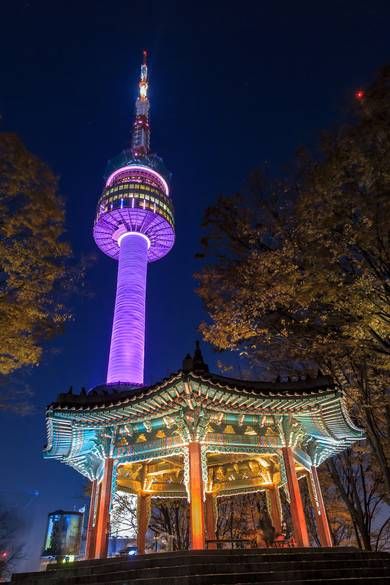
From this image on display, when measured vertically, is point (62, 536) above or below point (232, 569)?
above

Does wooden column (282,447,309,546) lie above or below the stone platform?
above

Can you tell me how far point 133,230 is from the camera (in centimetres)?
4234

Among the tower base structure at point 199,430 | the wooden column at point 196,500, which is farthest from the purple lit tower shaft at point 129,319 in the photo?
the wooden column at point 196,500

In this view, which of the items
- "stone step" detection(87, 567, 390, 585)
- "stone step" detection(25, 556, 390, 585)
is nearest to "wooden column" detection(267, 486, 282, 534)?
"stone step" detection(25, 556, 390, 585)

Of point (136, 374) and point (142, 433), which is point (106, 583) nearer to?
point (142, 433)

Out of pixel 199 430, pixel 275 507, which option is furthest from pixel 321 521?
pixel 199 430

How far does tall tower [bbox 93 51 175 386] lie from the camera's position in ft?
108

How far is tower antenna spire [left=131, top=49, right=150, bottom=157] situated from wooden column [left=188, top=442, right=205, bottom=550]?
40.7 metres

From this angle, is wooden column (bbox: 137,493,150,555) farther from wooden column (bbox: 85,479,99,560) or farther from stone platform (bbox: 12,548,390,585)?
stone platform (bbox: 12,548,390,585)

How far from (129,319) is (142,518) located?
17.8m

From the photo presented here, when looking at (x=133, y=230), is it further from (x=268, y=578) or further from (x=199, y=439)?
(x=268, y=578)

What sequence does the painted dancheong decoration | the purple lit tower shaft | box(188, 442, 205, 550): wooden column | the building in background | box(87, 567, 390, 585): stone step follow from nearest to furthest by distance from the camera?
1. box(87, 567, 390, 585): stone step
2. box(188, 442, 205, 550): wooden column
3. the painted dancheong decoration
4. the building in background
5. the purple lit tower shaft

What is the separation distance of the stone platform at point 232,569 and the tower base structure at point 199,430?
8.18 ft

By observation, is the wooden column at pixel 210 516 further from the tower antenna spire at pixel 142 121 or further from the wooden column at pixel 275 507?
the tower antenna spire at pixel 142 121
